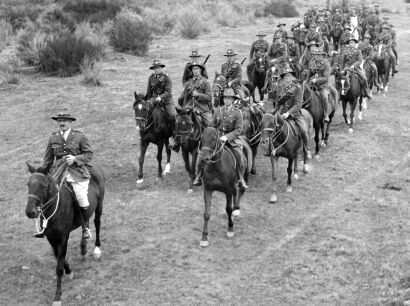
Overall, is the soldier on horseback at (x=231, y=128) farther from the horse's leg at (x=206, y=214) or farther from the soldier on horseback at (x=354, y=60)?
the soldier on horseback at (x=354, y=60)

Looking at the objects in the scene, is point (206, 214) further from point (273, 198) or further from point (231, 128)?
point (273, 198)

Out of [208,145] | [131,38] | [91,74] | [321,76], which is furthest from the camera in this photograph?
[131,38]

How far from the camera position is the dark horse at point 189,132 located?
11.8m

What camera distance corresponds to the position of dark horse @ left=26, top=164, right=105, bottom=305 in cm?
732

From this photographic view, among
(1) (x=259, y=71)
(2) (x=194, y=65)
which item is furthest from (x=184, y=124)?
(1) (x=259, y=71)

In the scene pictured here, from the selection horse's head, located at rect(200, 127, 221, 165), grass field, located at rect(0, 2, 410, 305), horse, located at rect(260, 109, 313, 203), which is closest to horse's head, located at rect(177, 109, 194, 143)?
grass field, located at rect(0, 2, 410, 305)

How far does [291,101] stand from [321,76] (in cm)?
348

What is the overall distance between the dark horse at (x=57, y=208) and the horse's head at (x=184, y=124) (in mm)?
3085

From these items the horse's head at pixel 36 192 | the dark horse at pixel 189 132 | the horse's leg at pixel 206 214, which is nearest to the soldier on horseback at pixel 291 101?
the dark horse at pixel 189 132

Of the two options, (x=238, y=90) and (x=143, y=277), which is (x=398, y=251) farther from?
(x=238, y=90)

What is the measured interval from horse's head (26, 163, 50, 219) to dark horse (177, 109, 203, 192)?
182 inches

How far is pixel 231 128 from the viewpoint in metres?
10.5

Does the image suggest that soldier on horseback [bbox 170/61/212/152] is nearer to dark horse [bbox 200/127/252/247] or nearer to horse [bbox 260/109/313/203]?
horse [bbox 260/109/313/203]

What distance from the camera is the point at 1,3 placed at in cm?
3875
